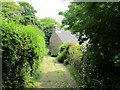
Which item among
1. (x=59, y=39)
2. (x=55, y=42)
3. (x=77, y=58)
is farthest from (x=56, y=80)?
(x=55, y=42)

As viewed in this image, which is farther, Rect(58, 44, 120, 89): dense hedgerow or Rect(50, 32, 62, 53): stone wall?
Rect(50, 32, 62, 53): stone wall

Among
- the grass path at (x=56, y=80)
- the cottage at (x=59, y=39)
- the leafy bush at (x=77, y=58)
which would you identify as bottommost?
the grass path at (x=56, y=80)

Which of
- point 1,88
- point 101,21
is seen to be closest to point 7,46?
point 1,88

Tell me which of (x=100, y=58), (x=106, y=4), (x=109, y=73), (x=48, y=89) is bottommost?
(x=48, y=89)

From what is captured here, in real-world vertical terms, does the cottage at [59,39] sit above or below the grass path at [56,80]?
above

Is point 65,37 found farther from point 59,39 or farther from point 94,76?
point 94,76

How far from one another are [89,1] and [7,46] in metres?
2.69

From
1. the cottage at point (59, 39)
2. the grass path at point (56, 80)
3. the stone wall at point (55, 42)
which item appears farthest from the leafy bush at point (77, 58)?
the stone wall at point (55, 42)

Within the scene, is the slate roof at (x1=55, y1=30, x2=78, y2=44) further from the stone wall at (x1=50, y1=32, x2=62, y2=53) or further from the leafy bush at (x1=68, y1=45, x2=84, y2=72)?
the leafy bush at (x1=68, y1=45, x2=84, y2=72)

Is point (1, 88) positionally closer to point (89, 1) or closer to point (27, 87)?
point (27, 87)

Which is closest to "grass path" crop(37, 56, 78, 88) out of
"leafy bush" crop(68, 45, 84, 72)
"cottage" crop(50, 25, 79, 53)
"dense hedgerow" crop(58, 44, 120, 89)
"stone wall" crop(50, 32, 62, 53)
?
"dense hedgerow" crop(58, 44, 120, 89)

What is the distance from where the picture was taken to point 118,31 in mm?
1850

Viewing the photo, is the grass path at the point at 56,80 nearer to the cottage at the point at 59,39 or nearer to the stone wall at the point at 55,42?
the cottage at the point at 59,39

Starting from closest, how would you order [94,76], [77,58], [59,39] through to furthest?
[94,76]
[77,58]
[59,39]
